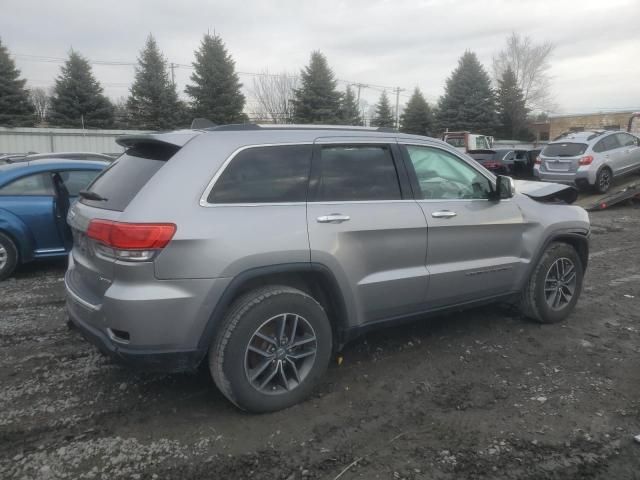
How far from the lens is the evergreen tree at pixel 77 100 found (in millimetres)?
33438

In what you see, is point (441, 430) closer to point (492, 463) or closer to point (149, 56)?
point (492, 463)

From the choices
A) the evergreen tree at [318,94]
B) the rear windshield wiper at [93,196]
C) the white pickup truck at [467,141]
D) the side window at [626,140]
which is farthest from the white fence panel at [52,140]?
the rear windshield wiper at [93,196]

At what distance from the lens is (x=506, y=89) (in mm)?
44469

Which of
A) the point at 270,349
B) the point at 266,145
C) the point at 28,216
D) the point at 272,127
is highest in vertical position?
the point at 272,127

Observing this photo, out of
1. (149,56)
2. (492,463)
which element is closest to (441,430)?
(492,463)

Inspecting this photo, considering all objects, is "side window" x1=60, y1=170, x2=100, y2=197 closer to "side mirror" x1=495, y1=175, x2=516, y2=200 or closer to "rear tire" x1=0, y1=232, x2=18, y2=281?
"rear tire" x1=0, y1=232, x2=18, y2=281

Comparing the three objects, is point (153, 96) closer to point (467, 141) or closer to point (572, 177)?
point (467, 141)

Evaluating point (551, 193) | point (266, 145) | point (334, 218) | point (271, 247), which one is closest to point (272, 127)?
point (266, 145)

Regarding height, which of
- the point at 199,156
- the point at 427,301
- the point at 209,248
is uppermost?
the point at 199,156

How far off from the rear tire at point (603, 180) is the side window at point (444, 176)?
10.8 meters

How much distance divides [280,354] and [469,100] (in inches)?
1648

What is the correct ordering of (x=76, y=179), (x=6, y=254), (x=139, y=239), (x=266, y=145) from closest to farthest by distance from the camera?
(x=139, y=239), (x=266, y=145), (x=6, y=254), (x=76, y=179)

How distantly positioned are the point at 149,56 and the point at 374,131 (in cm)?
3562

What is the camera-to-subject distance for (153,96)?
3512 centimetres
